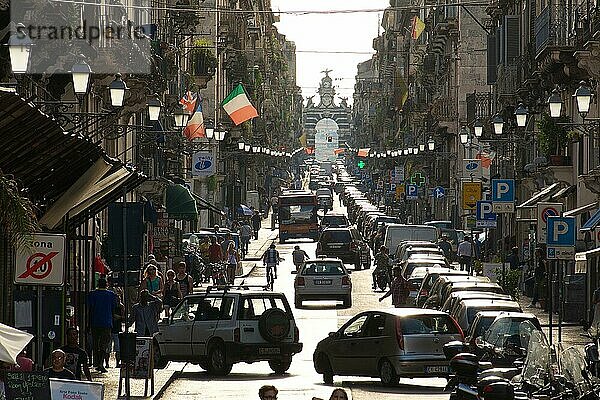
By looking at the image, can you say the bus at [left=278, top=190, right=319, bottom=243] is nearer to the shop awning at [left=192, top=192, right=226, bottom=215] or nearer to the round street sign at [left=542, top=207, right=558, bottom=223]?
the shop awning at [left=192, top=192, right=226, bottom=215]

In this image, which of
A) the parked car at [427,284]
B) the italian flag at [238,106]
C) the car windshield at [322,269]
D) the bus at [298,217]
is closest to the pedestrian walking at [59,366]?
the parked car at [427,284]

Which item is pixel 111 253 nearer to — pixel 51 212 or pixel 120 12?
pixel 51 212

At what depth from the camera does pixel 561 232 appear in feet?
101

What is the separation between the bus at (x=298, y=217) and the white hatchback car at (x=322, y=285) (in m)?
43.7

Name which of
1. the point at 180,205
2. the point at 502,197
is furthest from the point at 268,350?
the point at 180,205

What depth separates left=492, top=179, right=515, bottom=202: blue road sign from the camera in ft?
134

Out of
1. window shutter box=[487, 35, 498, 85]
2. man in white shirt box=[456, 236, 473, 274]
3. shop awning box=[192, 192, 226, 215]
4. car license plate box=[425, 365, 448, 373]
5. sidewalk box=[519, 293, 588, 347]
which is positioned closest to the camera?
car license plate box=[425, 365, 448, 373]

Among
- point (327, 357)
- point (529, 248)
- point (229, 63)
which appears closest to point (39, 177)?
point (327, 357)

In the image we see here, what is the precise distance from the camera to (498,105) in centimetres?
6662

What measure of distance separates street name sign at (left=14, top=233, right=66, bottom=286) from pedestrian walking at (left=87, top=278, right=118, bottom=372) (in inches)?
353

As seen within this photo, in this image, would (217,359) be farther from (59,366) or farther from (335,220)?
A: (335,220)

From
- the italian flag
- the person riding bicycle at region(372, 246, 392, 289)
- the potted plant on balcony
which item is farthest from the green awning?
the potted plant on balcony

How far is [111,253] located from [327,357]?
4424 millimetres

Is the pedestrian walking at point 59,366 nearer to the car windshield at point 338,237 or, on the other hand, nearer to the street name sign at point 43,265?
the street name sign at point 43,265
